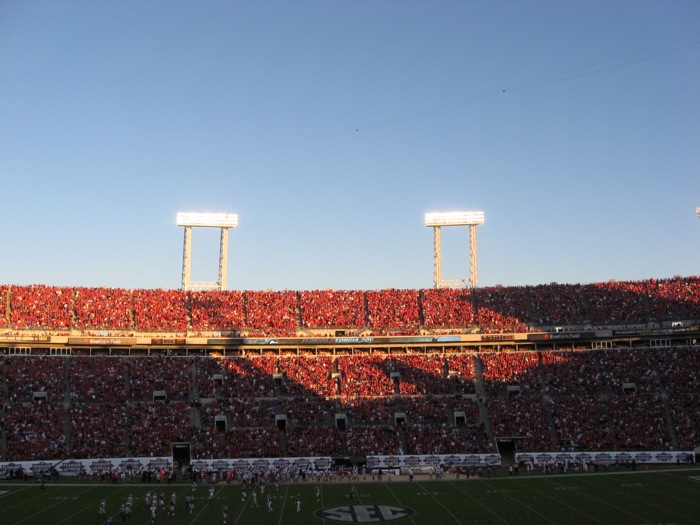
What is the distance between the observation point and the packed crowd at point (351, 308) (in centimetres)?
6047

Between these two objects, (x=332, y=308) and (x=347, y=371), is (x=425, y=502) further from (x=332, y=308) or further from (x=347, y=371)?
(x=332, y=308)

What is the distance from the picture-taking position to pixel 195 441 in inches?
1946

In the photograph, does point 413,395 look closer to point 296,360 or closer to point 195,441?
point 296,360

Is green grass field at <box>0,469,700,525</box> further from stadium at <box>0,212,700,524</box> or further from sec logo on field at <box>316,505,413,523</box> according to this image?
stadium at <box>0,212,700,524</box>

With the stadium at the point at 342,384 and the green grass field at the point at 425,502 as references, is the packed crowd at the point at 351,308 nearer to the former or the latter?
the stadium at the point at 342,384

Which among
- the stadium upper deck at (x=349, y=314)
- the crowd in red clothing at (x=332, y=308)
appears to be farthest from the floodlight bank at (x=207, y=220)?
the crowd in red clothing at (x=332, y=308)

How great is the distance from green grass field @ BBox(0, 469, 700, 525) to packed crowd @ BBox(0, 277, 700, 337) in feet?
65.7

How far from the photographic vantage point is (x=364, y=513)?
32.2 m

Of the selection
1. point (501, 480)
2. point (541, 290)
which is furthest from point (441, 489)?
point (541, 290)

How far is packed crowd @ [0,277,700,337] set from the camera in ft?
198

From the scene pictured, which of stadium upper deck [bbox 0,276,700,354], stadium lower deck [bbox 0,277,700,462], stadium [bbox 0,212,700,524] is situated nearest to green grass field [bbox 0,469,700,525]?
stadium [bbox 0,212,700,524]

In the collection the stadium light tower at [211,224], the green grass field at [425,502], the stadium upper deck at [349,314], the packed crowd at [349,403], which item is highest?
the stadium light tower at [211,224]

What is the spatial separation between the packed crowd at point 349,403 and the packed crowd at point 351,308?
3.61 metres

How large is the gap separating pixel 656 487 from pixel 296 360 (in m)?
31.4
